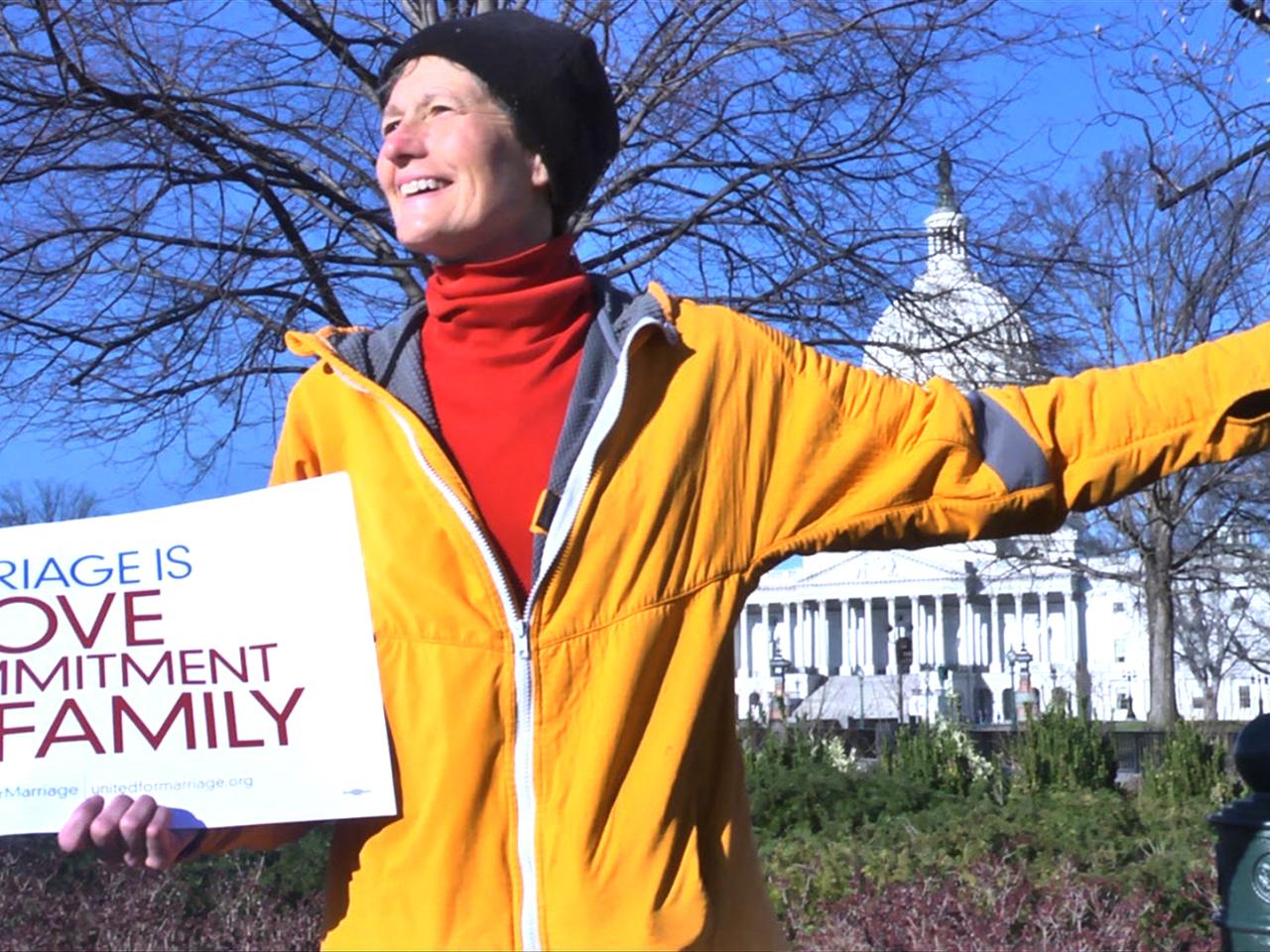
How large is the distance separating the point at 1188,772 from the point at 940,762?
179cm

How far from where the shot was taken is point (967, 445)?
7.14ft

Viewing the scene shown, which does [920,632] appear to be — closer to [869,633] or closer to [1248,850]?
[869,633]

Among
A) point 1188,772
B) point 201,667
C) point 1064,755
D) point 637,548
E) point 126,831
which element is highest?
point 637,548

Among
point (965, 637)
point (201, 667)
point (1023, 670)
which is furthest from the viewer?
point (965, 637)

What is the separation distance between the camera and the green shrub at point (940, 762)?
515 inches

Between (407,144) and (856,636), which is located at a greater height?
(856,636)

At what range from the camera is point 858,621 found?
86.2 metres

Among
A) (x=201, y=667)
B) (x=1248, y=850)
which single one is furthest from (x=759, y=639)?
(x=201, y=667)

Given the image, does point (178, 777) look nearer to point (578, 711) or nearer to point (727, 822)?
point (578, 711)

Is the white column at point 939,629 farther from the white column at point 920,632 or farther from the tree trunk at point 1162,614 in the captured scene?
the tree trunk at point 1162,614

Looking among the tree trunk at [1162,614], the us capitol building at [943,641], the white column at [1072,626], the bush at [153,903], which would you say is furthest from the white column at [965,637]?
the bush at [153,903]

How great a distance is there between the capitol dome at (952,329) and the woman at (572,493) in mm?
7884

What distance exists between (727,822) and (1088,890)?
4.78 meters

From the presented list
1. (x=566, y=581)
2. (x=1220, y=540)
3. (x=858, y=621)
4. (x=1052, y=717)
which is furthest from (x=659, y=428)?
(x=858, y=621)
